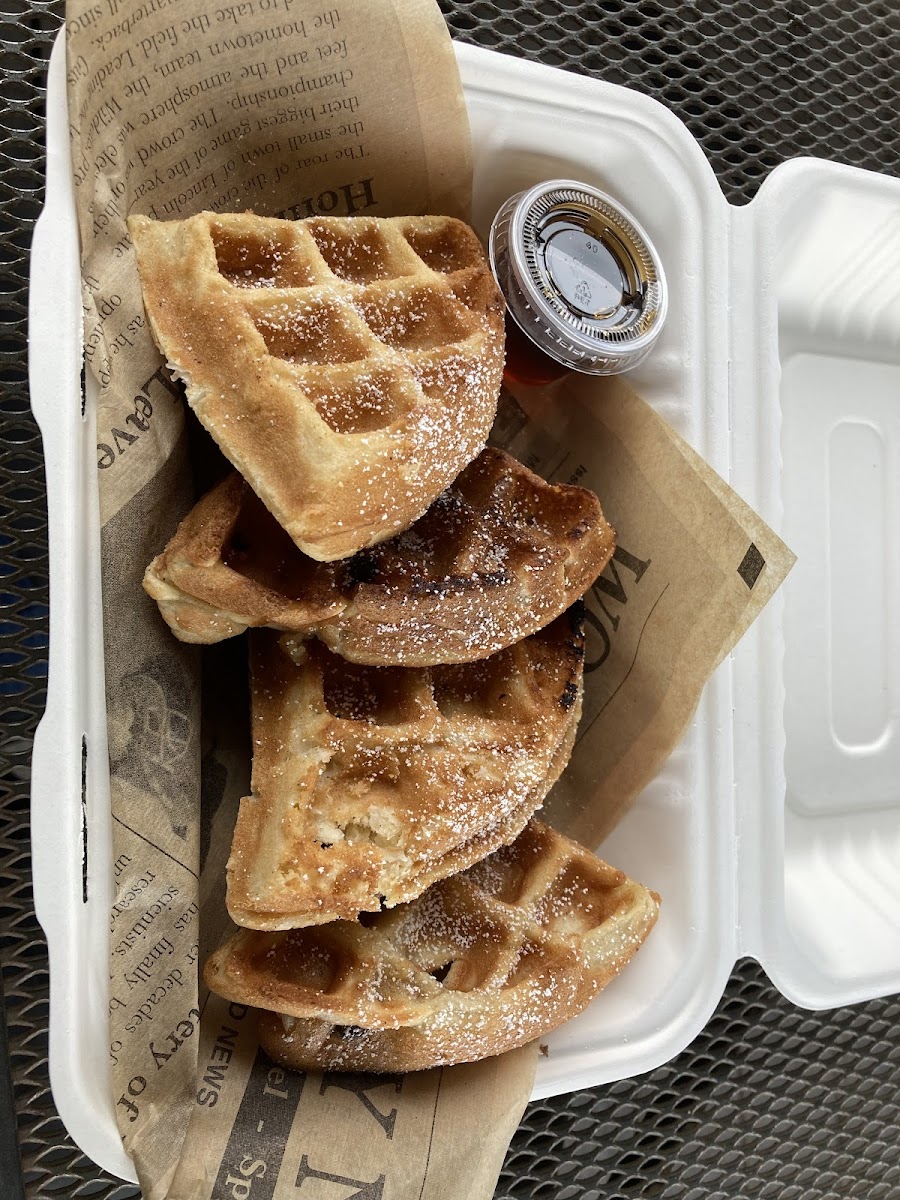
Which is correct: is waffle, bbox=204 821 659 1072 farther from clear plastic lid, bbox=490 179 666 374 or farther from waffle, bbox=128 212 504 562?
clear plastic lid, bbox=490 179 666 374

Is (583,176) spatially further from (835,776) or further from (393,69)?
(835,776)

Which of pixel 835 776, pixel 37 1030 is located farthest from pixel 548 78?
pixel 37 1030

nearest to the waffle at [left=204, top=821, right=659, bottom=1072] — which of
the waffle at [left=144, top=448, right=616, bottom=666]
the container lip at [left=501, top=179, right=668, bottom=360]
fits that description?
the waffle at [left=144, top=448, right=616, bottom=666]

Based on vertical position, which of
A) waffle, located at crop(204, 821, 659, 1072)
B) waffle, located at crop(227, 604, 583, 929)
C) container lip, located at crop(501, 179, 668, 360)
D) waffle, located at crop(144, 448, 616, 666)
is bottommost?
waffle, located at crop(204, 821, 659, 1072)

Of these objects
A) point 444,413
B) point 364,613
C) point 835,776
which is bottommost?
point 835,776

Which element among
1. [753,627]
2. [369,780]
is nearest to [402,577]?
[369,780]

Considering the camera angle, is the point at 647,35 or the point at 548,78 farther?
the point at 647,35

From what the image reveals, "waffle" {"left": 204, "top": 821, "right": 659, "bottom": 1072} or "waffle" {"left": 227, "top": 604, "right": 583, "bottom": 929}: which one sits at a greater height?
"waffle" {"left": 227, "top": 604, "right": 583, "bottom": 929}
